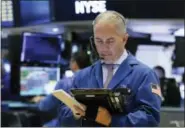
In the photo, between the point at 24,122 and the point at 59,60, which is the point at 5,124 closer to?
the point at 24,122

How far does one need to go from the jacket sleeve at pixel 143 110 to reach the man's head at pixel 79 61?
786 mm

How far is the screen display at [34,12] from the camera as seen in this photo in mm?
2969

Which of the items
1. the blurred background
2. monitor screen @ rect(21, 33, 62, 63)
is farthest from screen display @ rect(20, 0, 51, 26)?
monitor screen @ rect(21, 33, 62, 63)

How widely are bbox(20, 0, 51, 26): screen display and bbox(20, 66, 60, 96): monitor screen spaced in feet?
1.30

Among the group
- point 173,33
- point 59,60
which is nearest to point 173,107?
point 173,33

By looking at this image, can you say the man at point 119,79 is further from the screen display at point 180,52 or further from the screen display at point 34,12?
the screen display at point 180,52

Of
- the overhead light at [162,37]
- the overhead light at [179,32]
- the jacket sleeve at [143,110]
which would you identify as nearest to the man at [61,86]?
the jacket sleeve at [143,110]

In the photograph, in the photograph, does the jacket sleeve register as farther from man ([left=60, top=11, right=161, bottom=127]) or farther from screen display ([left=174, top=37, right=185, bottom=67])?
screen display ([left=174, top=37, right=185, bottom=67])

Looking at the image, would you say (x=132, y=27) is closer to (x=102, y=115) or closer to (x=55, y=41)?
(x=55, y=41)

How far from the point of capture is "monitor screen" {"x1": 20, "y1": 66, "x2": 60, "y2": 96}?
10.3 feet

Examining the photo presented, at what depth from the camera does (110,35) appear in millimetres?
2020

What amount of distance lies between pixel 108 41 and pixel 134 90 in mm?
261

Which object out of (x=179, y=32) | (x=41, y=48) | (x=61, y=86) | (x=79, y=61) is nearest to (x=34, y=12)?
(x=79, y=61)

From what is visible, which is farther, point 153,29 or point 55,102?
point 153,29
